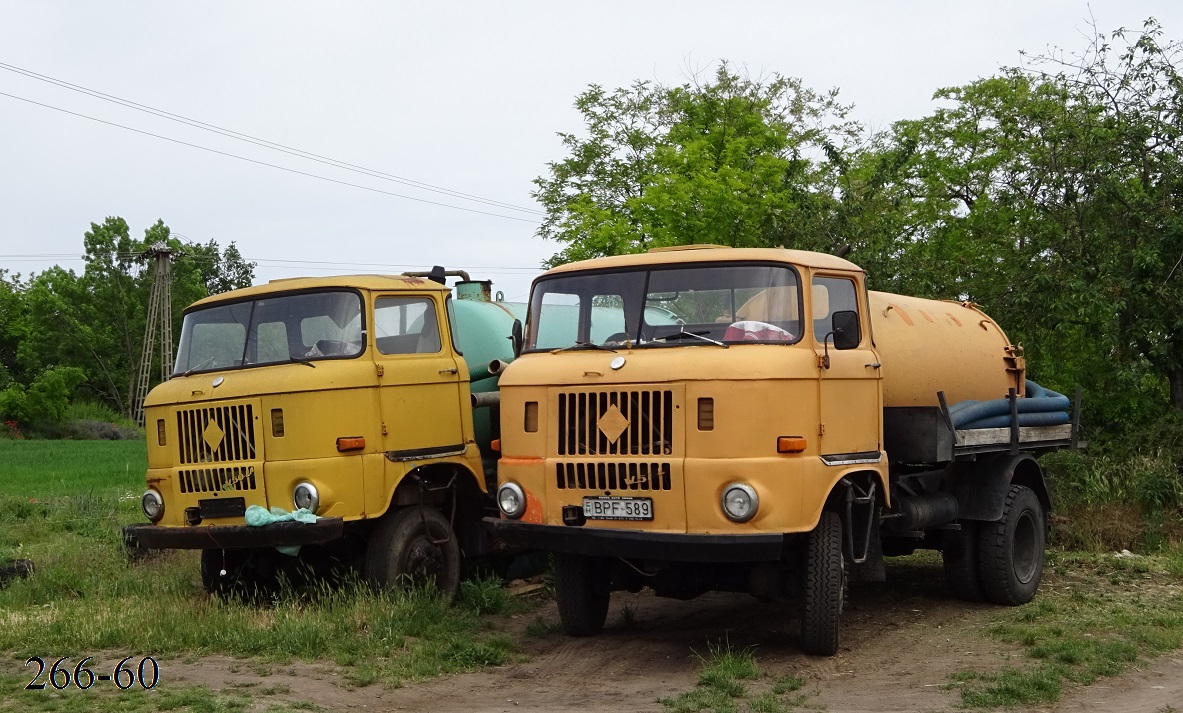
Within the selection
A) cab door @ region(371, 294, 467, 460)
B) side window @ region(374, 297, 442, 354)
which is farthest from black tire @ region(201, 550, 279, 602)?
side window @ region(374, 297, 442, 354)

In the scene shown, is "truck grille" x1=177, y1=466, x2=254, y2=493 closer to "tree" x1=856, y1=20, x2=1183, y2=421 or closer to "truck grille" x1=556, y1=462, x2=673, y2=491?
"truck grille" x1=556, y1=462, x2=673, y2=491

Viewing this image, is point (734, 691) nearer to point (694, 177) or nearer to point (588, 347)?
point (588, 347)

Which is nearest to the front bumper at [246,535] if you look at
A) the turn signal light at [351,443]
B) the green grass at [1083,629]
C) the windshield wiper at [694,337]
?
the turn signal light at [351,443]

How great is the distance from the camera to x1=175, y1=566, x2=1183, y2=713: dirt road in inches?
289

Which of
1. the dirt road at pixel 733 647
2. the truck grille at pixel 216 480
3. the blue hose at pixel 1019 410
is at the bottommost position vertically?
the dirt road at pixel 733 647

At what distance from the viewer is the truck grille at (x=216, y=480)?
962 centimetres

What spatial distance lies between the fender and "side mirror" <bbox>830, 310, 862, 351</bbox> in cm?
284

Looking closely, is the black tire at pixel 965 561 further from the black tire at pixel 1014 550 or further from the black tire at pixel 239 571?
the black tire at pixel 239 571

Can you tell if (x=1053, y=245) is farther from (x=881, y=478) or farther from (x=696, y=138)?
(x=696, y=138)

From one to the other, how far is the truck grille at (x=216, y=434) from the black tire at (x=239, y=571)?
103 centimetres

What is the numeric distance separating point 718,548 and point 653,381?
1161 millimetres

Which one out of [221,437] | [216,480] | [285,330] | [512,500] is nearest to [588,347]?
[512,500]

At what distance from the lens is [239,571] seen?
34.4 feet

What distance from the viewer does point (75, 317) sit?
67688 millimetres
